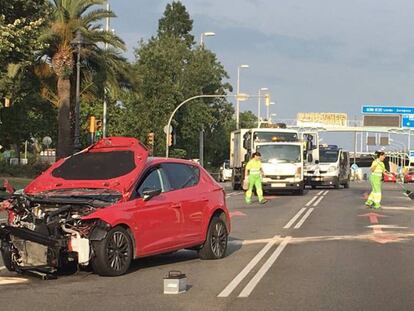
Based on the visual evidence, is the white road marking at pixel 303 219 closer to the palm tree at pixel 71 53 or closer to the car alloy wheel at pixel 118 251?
the car alloy wheel at pixel 118 251

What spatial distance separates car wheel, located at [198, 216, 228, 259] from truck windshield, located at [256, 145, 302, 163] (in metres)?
18.3

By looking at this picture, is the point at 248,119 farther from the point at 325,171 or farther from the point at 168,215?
the point at 168,215

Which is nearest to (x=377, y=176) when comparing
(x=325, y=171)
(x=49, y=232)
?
(x=49, y=232)

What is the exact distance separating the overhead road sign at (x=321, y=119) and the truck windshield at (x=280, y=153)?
2635 inches

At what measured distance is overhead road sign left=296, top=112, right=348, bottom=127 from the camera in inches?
3794

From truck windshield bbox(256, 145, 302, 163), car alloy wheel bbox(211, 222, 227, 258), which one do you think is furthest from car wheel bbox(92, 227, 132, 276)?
truck windshield bbox(256, 145, 302, 163)

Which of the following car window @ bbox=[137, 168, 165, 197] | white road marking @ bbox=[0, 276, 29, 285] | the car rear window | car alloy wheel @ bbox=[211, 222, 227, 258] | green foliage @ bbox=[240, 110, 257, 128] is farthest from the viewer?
green foliage @ bbox=[240, 110, 257, 128]

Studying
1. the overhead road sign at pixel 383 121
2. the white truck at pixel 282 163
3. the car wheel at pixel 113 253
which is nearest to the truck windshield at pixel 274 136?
the white truck at pixel 282 163

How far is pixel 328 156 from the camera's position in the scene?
1575 inches

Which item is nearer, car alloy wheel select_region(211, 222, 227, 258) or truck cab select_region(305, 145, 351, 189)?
car alloy wheel select_region(211, 222, 227, 258)

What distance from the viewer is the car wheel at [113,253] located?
877 centimetres

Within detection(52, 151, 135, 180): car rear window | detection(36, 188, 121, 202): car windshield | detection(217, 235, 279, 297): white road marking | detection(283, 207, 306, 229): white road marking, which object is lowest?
detection(283, 207, 306, 229): white road marking

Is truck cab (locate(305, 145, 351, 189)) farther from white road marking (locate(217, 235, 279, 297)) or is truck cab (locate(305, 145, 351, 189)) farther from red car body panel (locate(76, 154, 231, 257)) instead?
red car body panel (locate(76, 154, 231, 257))

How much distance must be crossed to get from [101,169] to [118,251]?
1394 mm
